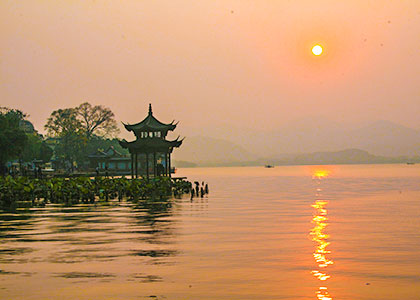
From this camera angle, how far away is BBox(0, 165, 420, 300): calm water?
607 inches

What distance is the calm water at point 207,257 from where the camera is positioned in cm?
1543

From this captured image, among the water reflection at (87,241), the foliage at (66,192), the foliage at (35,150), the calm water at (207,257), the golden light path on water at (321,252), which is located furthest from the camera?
the foliage at (35,150)

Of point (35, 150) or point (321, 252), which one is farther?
point (35, 150)

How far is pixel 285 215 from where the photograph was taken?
38594mm

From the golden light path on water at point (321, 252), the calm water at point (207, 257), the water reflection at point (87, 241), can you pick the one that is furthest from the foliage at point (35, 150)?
the golden light path on water at point (321, 252)

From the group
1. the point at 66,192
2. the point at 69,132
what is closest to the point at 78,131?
the point at 69,132

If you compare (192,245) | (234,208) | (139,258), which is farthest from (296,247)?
(234,208)

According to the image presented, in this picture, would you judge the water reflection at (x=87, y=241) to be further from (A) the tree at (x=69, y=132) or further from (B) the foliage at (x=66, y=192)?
(A) the tree at (x=69, y=132)

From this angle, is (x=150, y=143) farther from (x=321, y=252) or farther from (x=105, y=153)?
(x=105, y=153)

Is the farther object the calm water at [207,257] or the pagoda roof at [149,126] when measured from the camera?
the pagoda roof at [149,126]

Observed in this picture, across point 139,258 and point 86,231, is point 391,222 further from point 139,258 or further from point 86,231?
point 139,258

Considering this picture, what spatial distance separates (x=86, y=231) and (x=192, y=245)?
6.35 meters

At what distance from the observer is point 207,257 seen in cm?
2056

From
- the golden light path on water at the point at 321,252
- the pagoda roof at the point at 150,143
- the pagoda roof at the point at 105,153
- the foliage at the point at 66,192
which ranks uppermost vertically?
the pagoda roof at the point at 105,153
